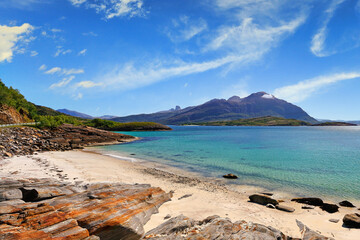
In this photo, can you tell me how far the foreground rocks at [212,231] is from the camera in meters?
9.31

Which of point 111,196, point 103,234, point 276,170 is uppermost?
point 111,196

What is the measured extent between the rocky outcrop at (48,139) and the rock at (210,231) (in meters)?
35.3

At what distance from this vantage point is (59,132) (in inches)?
2704

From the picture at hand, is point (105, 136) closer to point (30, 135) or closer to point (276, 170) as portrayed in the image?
point (30, 135)

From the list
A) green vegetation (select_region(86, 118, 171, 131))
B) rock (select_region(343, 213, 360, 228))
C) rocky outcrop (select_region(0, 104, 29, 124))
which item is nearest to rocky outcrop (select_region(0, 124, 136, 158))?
rocky outcrop (select_region(0, 104, 29, 124))

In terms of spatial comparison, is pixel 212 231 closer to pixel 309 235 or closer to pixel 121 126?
pixel 309 235

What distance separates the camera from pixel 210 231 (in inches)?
387

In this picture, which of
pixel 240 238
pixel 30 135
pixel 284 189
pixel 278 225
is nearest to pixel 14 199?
pixel 240 238

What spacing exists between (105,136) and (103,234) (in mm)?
77186

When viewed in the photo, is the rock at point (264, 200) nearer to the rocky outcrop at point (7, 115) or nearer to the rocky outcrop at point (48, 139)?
the rocky outcrop at point (48, 139)

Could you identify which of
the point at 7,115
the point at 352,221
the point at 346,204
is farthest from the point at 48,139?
the point at 346,204

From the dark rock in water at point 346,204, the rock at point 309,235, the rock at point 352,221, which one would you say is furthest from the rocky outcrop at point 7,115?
the dark rock in water at point 346,204

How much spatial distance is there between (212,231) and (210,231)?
0.35ft

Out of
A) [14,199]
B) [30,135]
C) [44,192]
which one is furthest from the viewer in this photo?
[30,135]
